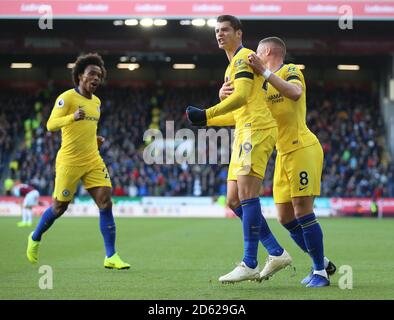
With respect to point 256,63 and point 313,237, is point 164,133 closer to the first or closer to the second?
point 313,237

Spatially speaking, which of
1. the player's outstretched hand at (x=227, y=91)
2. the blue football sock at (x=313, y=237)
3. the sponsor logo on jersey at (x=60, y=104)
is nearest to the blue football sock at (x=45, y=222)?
the sponsor logo on jersey at (x=60, y=104)

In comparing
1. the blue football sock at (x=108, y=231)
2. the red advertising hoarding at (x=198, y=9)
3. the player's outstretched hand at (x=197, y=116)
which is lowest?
the blue football sock at (x=108, y=231)

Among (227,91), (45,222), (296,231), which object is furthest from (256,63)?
(45,222)

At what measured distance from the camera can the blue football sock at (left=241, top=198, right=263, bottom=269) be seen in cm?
799

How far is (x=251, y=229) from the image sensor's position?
26.2 ft

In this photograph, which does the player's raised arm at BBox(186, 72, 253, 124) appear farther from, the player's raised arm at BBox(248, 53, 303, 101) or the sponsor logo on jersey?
the sponsor logo on jersey

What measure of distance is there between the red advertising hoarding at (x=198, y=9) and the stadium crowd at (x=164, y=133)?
5.63 metres

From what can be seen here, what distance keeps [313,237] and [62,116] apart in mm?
3932

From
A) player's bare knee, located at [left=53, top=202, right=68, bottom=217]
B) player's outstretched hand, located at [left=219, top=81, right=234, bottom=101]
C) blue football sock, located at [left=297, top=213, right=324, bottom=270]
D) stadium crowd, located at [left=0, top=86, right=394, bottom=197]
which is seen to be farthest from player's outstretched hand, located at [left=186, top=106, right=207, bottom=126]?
stadium crowd, located at [left=0, top=86, right=394, bottom=197]

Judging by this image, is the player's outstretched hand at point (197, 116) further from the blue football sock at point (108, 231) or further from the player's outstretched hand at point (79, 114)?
the blue football sock at point (108, 231)

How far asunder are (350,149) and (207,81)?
1070 centimetres

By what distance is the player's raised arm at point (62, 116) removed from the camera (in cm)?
965

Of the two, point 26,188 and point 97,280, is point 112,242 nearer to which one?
point 97,280
